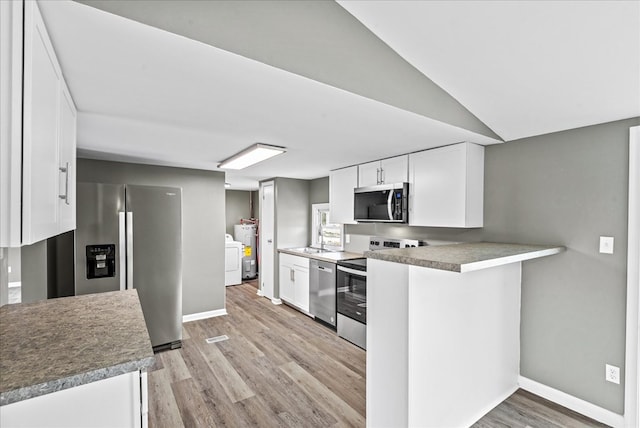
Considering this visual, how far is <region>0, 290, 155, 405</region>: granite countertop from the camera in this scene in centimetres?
96

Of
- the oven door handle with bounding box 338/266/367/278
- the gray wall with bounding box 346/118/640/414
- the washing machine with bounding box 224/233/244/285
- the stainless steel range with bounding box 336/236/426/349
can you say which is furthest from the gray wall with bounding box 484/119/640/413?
the washing machine with bounding box 224/233/244/285

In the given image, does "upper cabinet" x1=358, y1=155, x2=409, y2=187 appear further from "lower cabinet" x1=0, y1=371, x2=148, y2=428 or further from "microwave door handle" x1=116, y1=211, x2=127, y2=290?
"lower cabinet" x1=0, y1=371, x2=148, y2=428

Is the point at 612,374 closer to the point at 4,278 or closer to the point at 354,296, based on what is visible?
the point at 354,296

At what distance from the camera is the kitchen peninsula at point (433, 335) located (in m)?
1.81

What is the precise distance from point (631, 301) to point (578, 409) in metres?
0.90

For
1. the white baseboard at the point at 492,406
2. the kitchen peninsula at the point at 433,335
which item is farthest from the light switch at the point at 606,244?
the white baseboard at the point at 492,406

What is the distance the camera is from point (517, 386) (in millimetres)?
2615

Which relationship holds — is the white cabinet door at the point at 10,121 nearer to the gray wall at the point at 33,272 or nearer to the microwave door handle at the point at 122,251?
the gray wall at the point at 33,272

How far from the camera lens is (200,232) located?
4.37 metres

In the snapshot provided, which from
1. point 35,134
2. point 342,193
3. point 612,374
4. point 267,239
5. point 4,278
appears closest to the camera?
point 35,134

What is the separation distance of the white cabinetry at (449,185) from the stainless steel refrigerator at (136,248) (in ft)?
8.60

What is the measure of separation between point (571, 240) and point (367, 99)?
1933mm

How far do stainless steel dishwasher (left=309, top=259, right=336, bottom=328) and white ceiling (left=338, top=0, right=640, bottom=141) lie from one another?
8.50 ft

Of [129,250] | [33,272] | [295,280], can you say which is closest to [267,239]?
[295,280]
